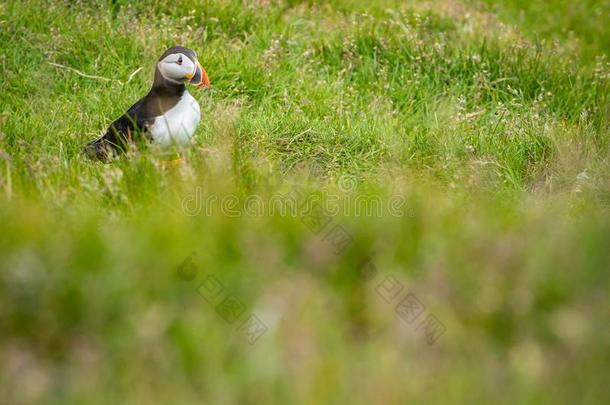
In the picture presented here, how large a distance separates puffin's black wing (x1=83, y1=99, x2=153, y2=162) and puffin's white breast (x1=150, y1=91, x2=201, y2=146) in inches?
3.7

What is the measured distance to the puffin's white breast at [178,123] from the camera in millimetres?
4840

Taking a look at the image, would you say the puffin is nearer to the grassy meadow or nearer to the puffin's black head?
the puffin's black head

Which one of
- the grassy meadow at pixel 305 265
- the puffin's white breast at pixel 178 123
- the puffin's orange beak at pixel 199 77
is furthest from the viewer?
the puffin's orange beak at pixel 199 77

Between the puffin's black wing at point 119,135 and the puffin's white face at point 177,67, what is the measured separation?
29cm

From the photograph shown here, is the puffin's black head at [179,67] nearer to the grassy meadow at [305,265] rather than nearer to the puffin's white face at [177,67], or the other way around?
the puffin's white face at [177,67]

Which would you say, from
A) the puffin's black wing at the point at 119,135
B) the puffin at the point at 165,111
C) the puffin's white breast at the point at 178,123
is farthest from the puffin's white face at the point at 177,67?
the puffin's black wing at the point at 119,135

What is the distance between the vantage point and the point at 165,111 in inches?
198

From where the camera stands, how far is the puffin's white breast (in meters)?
4.84

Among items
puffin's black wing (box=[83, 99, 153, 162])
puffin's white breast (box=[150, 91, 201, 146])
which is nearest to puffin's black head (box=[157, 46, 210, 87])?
puffin's white breast (box=[150, 91, 201, 146])

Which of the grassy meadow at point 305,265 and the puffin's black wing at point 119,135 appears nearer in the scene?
the grassy meadow at point 305,265

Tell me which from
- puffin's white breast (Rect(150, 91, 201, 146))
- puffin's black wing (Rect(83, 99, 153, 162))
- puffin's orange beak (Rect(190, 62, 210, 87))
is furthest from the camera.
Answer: puffin's orange beak (Rect(190, 62, 210, 87))

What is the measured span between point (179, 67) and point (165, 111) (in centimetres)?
30

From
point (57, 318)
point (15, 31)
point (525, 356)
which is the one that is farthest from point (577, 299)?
point (15, 31)

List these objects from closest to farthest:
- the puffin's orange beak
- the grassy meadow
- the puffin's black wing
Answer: the grassy meadow < the puffin's black wing < the puffin's orange beak
